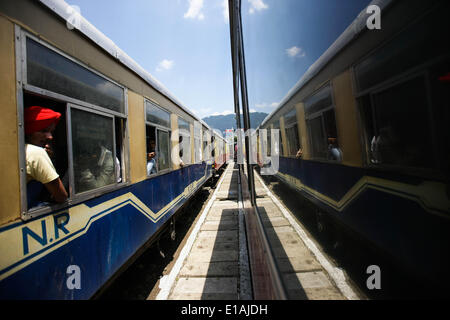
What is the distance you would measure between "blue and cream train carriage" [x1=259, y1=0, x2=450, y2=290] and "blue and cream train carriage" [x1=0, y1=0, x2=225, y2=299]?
1.73m

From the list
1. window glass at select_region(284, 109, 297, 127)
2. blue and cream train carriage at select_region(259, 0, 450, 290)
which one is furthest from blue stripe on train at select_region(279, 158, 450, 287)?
window glass at select_region(284, 109, 297, 127)

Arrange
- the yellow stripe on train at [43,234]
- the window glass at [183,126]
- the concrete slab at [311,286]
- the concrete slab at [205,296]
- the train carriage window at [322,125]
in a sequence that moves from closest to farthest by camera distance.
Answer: the concrete slab at [311,286]
the train carriage window at [322,125]
the yellow stripe on train at [43,234]
the concrete slab at [205,296]
the window glass at [183,126]

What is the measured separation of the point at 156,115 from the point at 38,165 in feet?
7.65

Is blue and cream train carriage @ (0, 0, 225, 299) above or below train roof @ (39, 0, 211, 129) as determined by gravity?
below

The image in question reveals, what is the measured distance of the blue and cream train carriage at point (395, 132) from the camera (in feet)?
1.53

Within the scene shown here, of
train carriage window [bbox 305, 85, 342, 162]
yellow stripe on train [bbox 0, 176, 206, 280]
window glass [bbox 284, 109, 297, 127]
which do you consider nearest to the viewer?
train carriage window [bbox 305, 85, 342, 162]

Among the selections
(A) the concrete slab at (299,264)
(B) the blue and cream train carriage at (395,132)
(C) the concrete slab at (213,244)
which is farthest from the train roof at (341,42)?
(C) the concrete slab at (213,244)

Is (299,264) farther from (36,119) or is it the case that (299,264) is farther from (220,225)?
(220,225)

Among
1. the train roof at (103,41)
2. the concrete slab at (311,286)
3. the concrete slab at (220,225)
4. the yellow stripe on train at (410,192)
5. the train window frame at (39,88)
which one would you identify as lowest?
the concrete slab at (220,225)

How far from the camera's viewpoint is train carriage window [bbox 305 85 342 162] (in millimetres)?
878

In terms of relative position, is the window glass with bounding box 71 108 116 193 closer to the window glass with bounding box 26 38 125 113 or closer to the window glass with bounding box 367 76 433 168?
the window glass with bounding box 26 38 125 113

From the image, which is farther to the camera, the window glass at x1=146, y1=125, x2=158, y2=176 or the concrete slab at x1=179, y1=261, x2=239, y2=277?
the window glass at x1=146, y1=125, x2=158, y2=176

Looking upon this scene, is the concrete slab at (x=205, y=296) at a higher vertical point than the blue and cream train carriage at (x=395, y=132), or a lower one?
lower

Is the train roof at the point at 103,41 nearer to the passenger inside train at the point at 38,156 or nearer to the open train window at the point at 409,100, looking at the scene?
the passenger inside train at the point at 38,156
